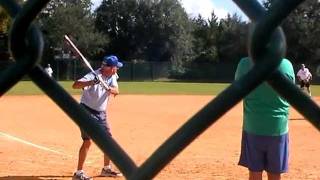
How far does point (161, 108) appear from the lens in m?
22.0

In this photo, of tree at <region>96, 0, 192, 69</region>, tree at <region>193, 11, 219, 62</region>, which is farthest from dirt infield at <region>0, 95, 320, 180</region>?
tree at <region>96, 0, 192, 69</region>

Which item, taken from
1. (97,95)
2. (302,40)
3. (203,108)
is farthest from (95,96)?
(302,40)

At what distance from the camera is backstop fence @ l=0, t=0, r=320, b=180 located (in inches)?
48.6

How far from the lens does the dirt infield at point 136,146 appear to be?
8.95 meters

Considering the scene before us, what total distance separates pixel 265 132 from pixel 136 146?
264 inches

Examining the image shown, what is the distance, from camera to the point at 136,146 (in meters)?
11.7

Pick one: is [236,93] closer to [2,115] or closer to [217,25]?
[2,115]

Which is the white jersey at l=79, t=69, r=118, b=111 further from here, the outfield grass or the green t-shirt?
the outfield grass

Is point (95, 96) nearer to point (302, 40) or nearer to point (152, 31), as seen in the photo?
point (302, 40)

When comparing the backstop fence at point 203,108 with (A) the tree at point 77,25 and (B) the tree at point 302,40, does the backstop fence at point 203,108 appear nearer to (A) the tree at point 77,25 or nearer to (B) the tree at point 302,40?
(B) the tree at point 302,40

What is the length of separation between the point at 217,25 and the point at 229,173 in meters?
66.6

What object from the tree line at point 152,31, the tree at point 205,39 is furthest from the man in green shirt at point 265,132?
the tree at point 205,39

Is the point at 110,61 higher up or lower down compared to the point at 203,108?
higher up

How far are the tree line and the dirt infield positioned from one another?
1623 inches
